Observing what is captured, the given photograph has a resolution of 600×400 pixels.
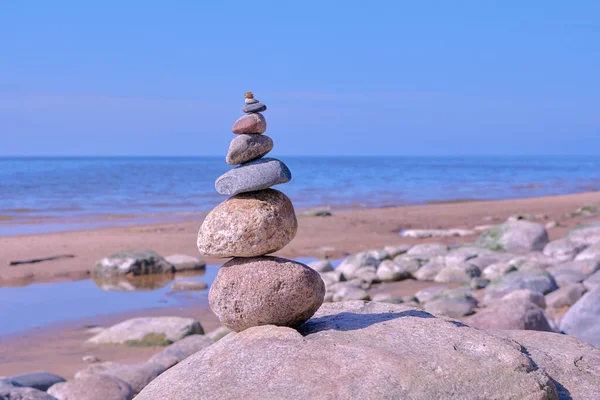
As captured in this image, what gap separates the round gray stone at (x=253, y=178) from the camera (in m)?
4.64

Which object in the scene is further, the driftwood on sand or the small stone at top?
the driftwood on sand

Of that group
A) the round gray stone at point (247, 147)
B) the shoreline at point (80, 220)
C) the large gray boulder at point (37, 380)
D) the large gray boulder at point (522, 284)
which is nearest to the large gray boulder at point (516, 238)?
the large gray boulder at point (522, 284)

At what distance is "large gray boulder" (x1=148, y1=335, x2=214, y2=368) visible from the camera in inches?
304

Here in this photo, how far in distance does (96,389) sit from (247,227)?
281cm

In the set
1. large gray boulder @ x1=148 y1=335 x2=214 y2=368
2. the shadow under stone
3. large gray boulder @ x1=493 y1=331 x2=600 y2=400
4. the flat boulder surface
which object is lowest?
large gray boulder @ x1=148 y1=335 x2=214 y2=368

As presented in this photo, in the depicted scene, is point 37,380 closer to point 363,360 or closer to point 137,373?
point 137,373

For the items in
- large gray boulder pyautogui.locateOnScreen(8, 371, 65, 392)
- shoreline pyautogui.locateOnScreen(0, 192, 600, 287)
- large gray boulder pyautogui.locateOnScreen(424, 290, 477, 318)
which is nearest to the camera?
large gray boulder pyautogui.locateOnScreen(8, 371, 65, 392)

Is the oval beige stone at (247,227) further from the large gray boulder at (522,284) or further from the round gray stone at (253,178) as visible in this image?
the large gray boulder at (522,284)

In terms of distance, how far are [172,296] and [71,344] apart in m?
2.95

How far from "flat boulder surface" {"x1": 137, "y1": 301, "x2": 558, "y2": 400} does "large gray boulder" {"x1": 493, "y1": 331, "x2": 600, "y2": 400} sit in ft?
0.96

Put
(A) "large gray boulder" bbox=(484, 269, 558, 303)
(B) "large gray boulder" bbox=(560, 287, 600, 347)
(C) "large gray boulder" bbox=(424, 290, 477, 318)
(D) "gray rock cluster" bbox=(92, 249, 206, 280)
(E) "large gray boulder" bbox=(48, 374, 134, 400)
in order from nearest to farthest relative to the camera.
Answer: (E) "large gray boulder" bbox=(48, 374, 134, 400) → (B) "large gray boulder" bbox=(560, 287, 600, 347) → (C) "large gray boulder" bbox=(424, 290, 477, 318) → (A) "large gray boulder" bbox=(484, 269, 558, 303) → (D) "gray rock cluster" bbox=(92, 249, 206, 280)

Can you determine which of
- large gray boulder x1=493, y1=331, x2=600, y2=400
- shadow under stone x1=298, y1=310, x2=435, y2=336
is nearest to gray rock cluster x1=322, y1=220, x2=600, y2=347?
large gray boulder x1=493, y1=331, x2=600, y2=400

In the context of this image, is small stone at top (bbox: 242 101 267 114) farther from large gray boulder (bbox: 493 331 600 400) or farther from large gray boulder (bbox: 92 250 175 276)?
large gray boulder (bbox: 92 250 175 276)

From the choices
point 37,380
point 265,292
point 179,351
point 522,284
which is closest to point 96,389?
point 37,380
